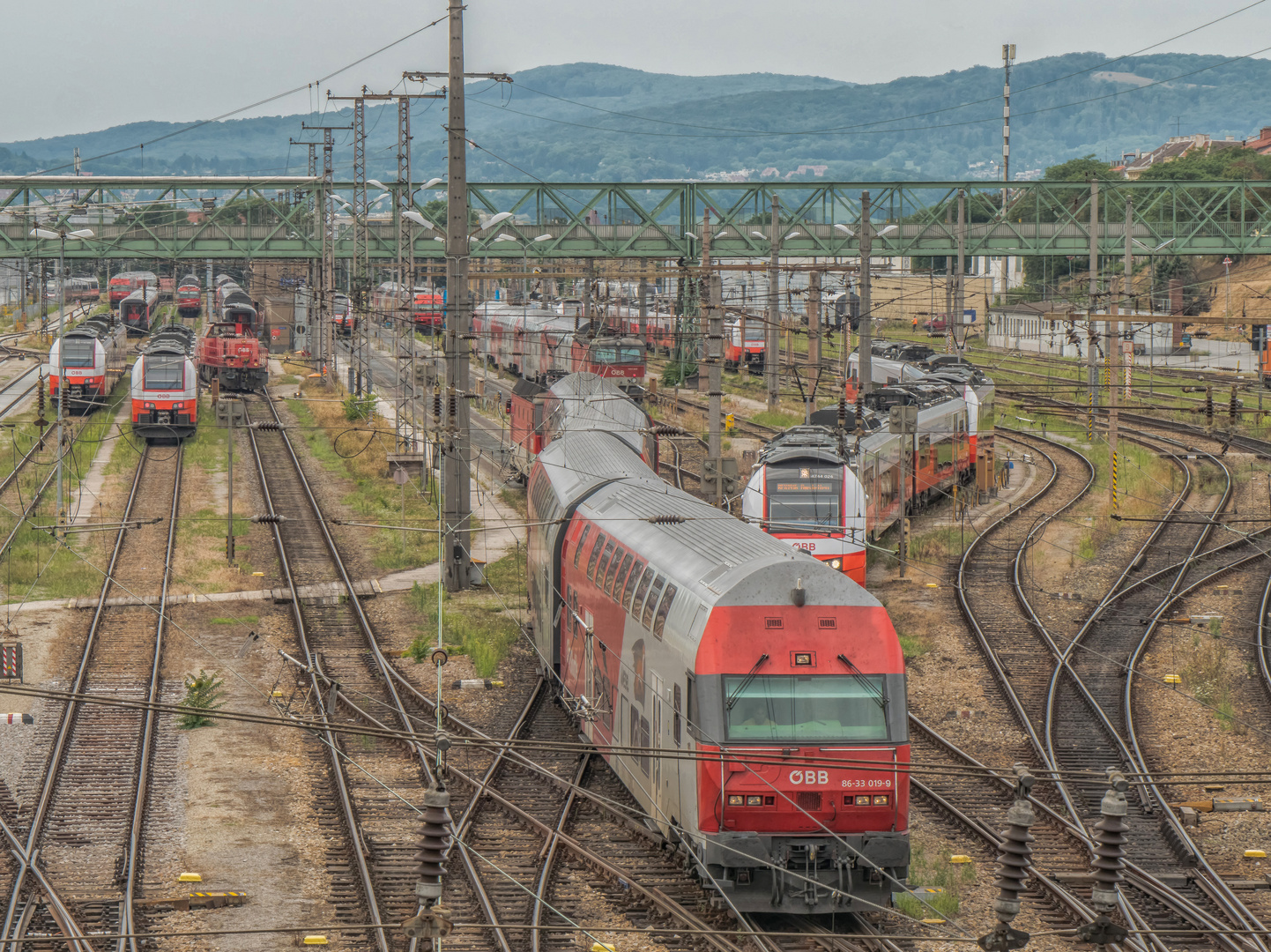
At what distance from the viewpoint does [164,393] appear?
49.5m

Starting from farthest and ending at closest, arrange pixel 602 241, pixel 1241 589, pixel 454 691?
pixel 602 241 < pixel 1241 589 < pixel 454 691

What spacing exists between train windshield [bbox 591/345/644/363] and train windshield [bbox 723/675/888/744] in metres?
41.0

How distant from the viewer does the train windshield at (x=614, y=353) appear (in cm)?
5425

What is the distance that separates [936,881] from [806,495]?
486 inches

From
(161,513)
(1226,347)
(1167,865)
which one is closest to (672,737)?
(1167,865)

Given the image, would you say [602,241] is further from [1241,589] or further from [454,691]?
[454,691]

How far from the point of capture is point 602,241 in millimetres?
65000

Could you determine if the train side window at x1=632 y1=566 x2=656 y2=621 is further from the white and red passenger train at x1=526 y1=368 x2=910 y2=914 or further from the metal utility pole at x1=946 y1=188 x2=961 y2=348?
the metal utility pole at x1=946 y1=188 x2=961 y2=348

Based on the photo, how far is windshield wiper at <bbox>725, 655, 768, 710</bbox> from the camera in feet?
43.4

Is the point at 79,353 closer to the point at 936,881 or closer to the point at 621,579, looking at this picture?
the point at 621,579

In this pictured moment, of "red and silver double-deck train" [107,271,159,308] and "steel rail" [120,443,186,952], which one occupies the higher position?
"red and silver double-deck train" [107,271,159,308]

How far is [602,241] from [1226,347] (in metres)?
35.5

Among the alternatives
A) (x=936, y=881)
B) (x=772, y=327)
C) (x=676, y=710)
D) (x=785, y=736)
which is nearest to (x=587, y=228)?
(x=772, y=327)

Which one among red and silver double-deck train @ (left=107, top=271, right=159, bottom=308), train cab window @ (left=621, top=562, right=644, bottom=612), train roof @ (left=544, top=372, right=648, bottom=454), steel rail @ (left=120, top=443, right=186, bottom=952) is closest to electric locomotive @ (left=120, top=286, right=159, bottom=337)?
red and silver double-deck train @ (left=107, top=271, right=159, bottom=308)
